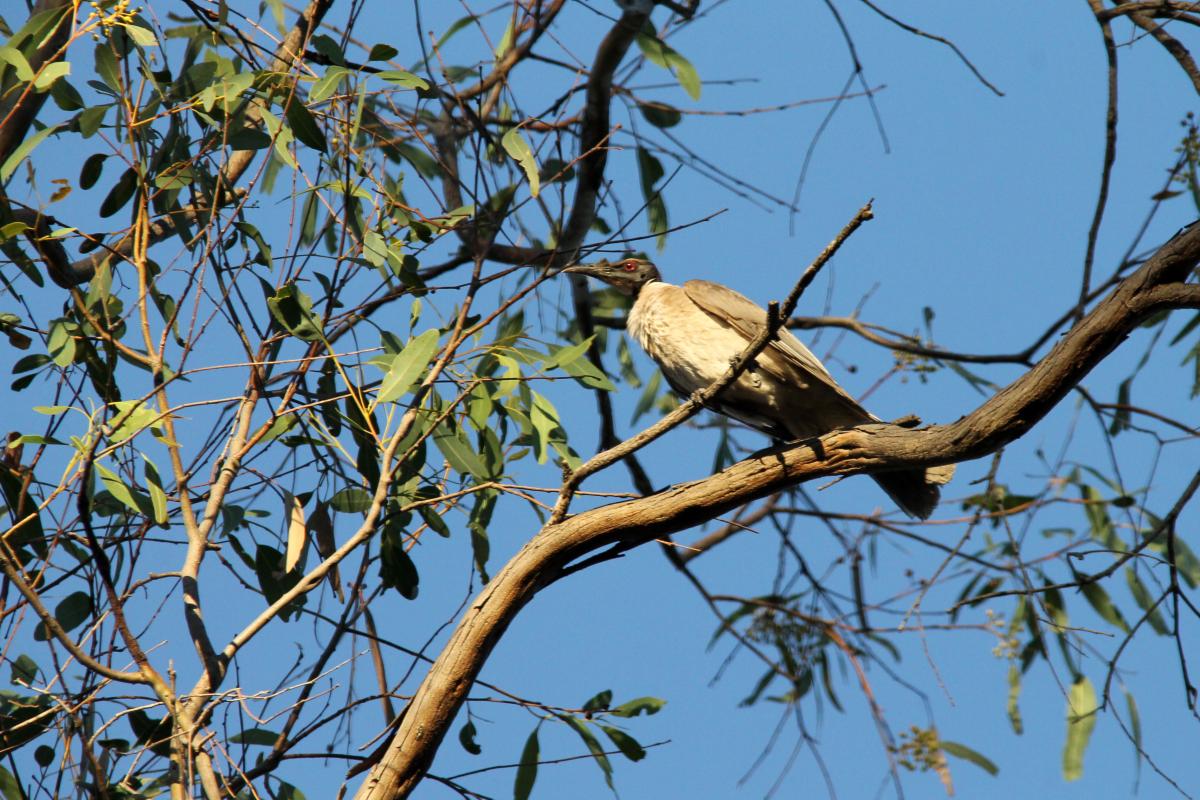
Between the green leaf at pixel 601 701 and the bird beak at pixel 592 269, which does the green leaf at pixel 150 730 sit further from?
the bird beak at pixel 592 269

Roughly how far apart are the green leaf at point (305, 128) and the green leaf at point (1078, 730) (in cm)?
441

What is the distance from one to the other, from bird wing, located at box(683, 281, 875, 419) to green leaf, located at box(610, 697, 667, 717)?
125 cm

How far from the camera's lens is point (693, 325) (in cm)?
464

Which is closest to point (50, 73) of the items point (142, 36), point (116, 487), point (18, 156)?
point (142, 36)

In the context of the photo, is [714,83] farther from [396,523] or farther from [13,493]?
[13,493]

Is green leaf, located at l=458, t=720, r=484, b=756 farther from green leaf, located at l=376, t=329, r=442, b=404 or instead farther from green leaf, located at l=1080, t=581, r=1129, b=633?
green leaf, located at l=1080, t=581, r=1129, b=633

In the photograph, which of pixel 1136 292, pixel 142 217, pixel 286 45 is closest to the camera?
pixel 1136 292

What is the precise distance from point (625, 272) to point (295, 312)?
2.45 metres

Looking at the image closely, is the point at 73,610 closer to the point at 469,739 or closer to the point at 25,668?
the point at 25,668

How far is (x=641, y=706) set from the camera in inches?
152

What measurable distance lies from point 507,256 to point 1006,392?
317 centimetres

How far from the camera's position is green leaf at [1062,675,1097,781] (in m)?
5.66

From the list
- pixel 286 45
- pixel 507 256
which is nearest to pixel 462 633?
pixel 286 45

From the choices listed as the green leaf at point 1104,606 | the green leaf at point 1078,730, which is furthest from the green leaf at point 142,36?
the green leaf at point 1104,606
